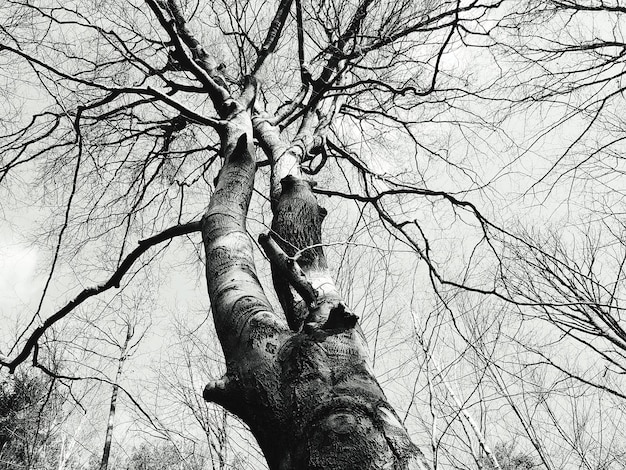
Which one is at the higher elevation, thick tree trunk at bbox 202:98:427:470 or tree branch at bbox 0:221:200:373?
tree branch at bbox 0:221:200:373

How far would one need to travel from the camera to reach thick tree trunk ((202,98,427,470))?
2.59 feet


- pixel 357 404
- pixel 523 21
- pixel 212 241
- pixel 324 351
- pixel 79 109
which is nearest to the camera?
pixel 357 404

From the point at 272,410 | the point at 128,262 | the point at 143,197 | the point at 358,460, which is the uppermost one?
the point at 143,197

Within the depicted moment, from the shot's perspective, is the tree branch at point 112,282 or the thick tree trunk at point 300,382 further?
the tree branch at point 112,282

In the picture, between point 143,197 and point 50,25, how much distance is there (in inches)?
56.4

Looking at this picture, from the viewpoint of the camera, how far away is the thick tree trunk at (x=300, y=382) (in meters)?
0.79

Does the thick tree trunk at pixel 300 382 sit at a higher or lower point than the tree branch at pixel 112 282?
lower

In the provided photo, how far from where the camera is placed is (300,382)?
0.92m

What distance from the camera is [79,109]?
2.00 meters

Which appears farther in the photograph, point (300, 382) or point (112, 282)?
point (112, 282)

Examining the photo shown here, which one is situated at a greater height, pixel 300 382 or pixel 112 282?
pixel 112 282

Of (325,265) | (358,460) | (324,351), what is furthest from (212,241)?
(358,460)

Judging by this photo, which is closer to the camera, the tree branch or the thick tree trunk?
the thick tree trunk

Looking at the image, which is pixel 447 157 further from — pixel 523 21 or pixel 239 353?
pixel 239 353
